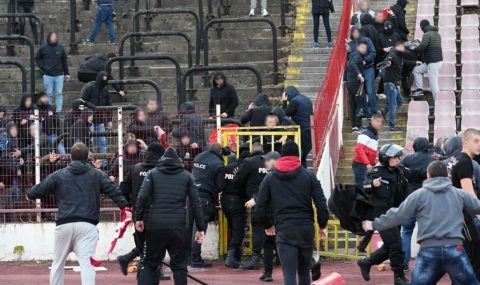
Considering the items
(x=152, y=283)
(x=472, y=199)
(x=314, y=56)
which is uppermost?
(x=314, y=56)

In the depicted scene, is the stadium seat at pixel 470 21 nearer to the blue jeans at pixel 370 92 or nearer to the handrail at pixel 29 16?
the blue jeans at pixel 370 92

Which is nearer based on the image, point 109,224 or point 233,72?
point 109,224

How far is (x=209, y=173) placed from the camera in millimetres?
19219

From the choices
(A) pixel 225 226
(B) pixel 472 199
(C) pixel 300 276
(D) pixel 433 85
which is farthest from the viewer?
(D) pixel 433 85

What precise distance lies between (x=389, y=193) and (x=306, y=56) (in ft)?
29.2

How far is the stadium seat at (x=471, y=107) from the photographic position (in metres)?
23.4

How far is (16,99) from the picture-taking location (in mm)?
24906

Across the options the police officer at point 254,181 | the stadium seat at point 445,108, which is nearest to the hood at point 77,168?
the police officer at point 254,181

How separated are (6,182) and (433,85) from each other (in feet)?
25.5

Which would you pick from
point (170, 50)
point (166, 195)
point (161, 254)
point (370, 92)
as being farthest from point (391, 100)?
point (161, 254)

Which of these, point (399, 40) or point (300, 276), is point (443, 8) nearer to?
point (399, 40)

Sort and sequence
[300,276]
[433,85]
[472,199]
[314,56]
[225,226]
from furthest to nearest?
[314,56]
[433,85]
[225,226]
[300,276]
[472,199]

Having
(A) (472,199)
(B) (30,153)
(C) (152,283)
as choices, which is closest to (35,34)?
(B) (30,153)

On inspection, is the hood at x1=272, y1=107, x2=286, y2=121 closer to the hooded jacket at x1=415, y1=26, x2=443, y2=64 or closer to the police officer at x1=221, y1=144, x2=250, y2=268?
the police officer at x1=221, y1=144, x2=250, y2=268
